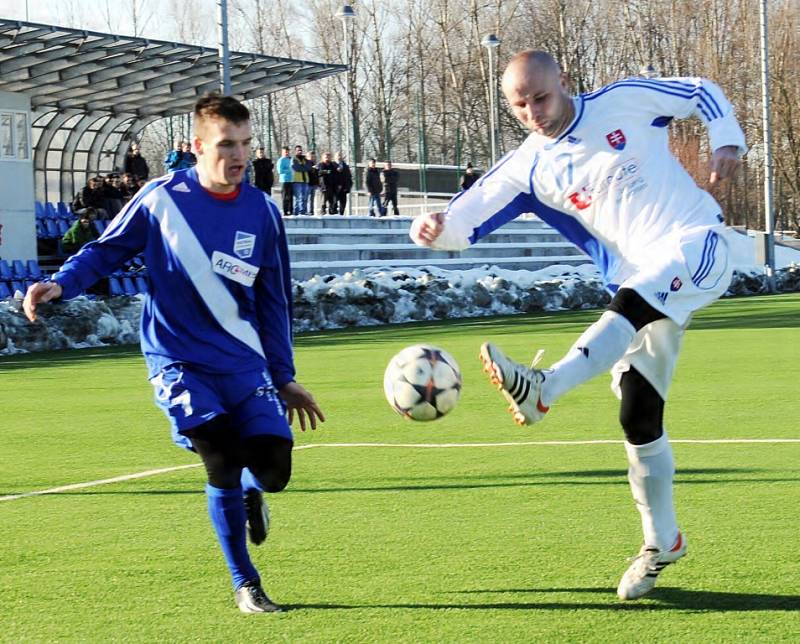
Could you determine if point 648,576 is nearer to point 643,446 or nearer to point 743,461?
point 643,446

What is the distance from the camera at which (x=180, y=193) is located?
217 inches

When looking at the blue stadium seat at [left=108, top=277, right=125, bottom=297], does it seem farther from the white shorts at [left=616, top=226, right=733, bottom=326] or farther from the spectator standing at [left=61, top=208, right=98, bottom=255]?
the white shorts at [left=616, top=226, right=733, bottom=326]

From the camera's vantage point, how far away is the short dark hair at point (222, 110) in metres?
5.34

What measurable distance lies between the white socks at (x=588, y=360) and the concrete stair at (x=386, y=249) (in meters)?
26.0

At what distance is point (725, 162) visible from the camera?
18.6 ft

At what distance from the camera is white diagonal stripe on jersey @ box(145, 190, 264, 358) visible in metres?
5.41

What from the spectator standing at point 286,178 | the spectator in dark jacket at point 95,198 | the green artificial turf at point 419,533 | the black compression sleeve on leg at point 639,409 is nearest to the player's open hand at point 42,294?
the green artificial turf at point 419,533

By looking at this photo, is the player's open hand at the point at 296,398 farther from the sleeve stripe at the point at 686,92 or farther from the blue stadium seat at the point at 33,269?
the blue stadium seat at the point at 33,269

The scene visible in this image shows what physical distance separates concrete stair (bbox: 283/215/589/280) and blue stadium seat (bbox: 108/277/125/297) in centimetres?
550

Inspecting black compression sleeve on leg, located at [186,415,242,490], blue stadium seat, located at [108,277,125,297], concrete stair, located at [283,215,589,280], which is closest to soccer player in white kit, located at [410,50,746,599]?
black compression sleeve on leg, located at [186,415,242,490]

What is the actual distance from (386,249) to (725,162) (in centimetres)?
2956

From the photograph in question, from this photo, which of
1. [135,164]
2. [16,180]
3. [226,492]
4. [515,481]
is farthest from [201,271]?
[16,180]

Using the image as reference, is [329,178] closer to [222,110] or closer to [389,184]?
[389,184]

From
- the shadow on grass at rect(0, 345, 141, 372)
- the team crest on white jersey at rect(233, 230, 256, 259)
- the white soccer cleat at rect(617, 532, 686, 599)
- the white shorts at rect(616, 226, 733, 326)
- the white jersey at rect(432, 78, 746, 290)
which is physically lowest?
the shadow on grass at rect(0, 345, 141, 372)
